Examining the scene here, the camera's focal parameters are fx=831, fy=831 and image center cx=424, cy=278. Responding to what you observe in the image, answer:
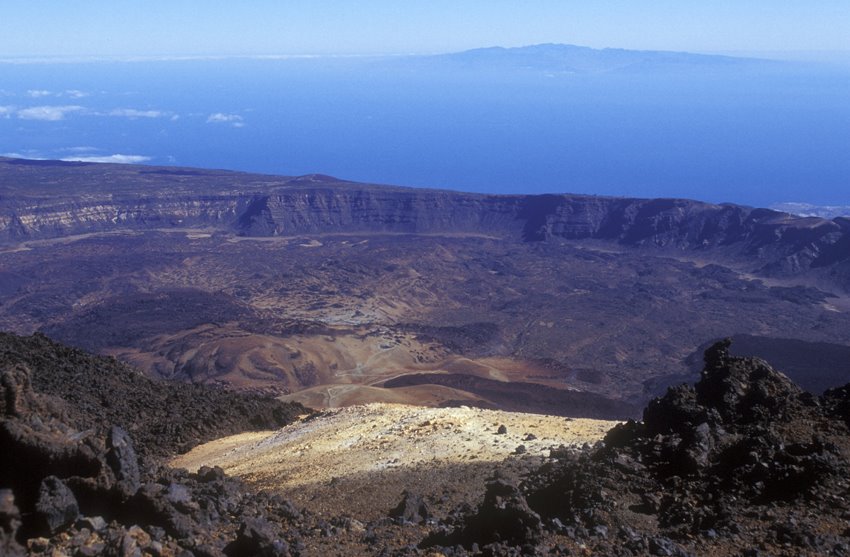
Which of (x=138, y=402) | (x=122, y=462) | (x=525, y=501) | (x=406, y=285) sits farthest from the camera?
(x=406, y=285)

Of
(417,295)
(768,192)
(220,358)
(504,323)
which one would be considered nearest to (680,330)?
(504,323)

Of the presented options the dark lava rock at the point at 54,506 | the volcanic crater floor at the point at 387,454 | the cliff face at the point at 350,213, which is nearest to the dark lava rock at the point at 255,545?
the dark lava rock at the point at 54,506

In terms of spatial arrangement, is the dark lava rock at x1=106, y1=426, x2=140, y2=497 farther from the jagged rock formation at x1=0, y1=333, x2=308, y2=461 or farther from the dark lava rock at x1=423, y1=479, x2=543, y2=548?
the jagged rock formation at x1=0, y1=333, x2=308, y2=461

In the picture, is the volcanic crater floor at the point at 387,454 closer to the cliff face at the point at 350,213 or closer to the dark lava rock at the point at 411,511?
the dark lava rock at the point at 411,511

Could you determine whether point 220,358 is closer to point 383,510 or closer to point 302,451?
point 302,451

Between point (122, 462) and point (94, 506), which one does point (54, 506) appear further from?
point (122, 462)

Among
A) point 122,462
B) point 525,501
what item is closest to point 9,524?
point 122,462
